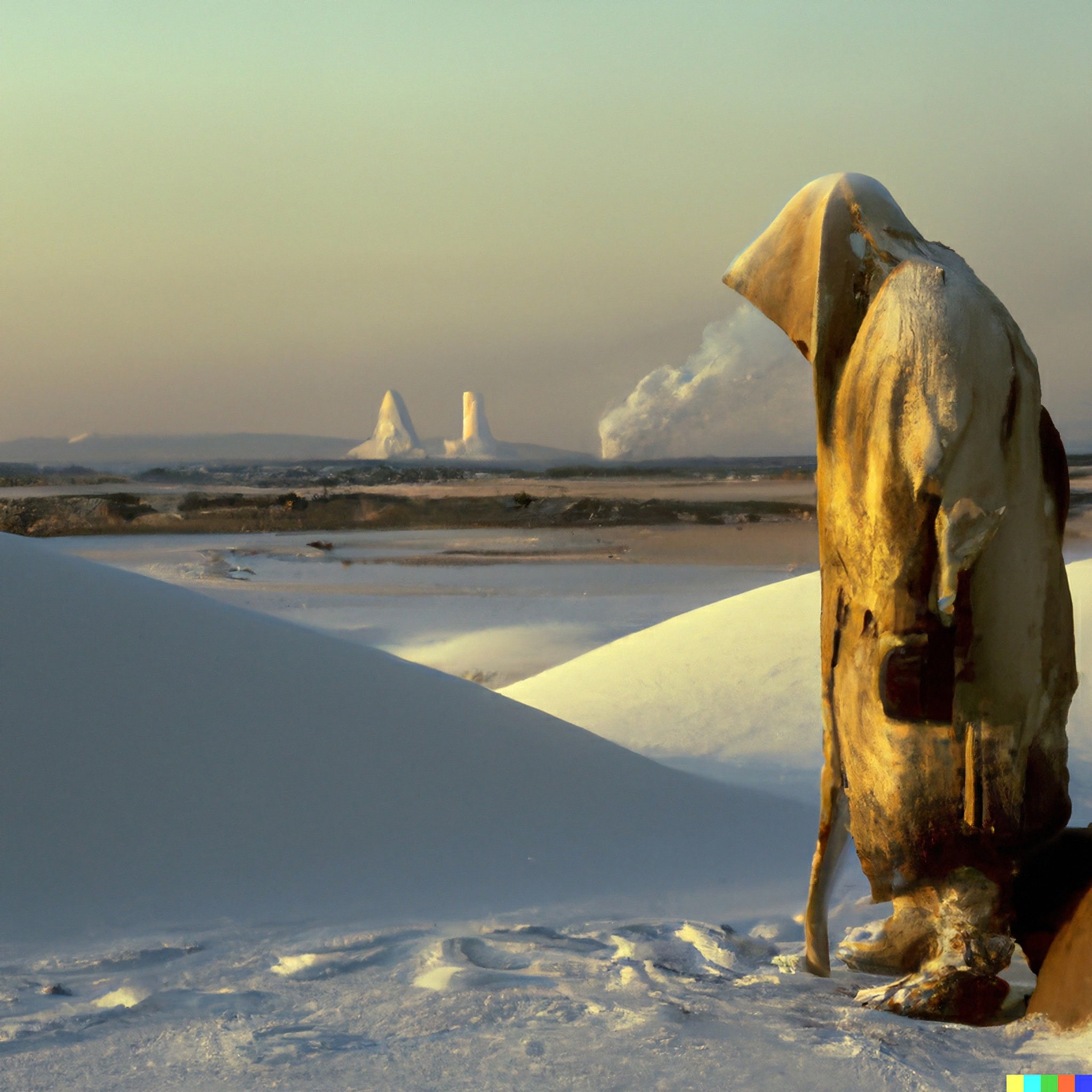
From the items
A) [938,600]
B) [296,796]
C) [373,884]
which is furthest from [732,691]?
[938,600]

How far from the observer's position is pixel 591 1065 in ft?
5.98

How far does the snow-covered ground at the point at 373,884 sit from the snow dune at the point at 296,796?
11 millimetres

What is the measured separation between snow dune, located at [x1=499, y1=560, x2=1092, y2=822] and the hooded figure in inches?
82.8

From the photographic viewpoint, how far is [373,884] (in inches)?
120

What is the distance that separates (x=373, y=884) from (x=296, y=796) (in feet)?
1.56

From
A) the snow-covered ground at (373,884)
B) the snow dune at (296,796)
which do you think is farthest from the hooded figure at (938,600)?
the snow dune at (296,796)

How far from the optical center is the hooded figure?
2021mm

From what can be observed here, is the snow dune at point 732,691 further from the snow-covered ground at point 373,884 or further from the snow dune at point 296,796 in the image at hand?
the snow dune at point 296,796

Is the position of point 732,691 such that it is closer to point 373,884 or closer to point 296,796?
point 296,796

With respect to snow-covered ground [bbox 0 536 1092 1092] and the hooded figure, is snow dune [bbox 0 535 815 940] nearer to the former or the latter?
snow-covered ground [bbox 0 536 1092 1092]

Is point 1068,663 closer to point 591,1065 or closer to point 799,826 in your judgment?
→ point 591,1065

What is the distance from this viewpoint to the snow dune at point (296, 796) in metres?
2.98

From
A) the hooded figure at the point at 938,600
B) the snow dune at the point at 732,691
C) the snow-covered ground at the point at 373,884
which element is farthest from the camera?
the snow dune at the point at 732,691

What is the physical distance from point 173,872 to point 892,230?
2.35 meters
